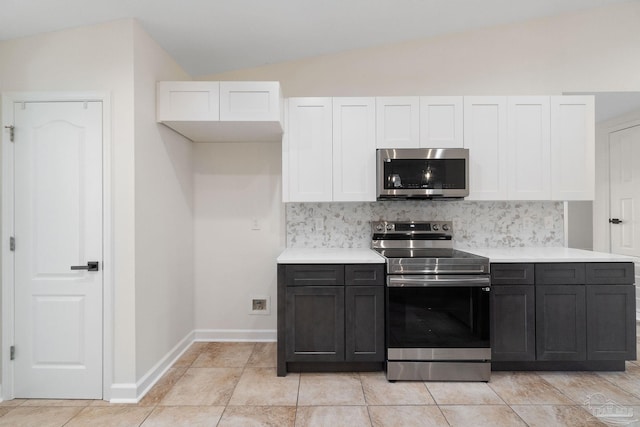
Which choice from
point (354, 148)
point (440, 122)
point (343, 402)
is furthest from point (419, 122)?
point (343, 402)

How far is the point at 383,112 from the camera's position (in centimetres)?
280

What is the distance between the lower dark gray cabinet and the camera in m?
2.48

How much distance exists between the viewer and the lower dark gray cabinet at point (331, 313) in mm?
2482

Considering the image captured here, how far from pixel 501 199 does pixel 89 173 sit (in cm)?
313

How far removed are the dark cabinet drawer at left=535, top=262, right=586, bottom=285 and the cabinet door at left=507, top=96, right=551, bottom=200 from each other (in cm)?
61

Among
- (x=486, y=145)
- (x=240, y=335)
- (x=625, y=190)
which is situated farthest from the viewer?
(x=625, y=190)

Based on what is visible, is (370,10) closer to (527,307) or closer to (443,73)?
(443,73)

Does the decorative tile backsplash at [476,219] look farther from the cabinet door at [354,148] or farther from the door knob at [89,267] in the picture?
the door knob at [89,267]

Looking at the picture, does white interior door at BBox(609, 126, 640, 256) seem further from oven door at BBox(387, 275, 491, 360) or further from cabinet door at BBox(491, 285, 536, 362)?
oven door at BBox(387, 275, 491, 360)

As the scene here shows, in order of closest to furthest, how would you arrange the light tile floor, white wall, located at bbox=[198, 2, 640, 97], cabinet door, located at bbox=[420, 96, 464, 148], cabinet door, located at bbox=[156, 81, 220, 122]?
the light tile floor
cabinet door, located at bbox=[156, 81, 220, 122]
cabinet door, located at bbox=[420, 96, 464, 148]
white wall, located at bbox=[198, 2, 640, 97]

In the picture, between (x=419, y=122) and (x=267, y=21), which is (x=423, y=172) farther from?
(x=267, y=21)

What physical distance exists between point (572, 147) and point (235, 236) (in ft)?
10.1

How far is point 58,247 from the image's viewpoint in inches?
87.7

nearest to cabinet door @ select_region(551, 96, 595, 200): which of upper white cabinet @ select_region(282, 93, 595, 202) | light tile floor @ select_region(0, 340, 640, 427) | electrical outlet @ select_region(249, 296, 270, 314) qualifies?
upper white cabinet @ select_region(282, 93, 595, 202)
